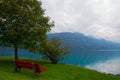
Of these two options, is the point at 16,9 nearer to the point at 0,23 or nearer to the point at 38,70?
the point at 0,23

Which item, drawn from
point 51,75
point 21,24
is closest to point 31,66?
point 51,75

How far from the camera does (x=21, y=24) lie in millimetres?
35969

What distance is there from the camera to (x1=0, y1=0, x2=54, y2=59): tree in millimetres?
35812

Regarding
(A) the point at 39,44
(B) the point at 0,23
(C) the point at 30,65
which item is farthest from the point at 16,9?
(C) the point at 30,65

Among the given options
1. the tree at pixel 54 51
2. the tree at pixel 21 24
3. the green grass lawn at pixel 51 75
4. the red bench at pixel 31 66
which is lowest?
the green grass lawn at pixel 51 75

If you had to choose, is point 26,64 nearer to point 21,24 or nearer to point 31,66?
point 31,66

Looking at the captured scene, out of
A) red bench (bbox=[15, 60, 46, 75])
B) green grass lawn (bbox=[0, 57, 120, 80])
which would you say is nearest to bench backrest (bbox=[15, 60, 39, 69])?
red bench (bbox=[15, 60, 46, 75])

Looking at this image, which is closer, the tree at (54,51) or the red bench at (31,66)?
the red bench at (31,66)

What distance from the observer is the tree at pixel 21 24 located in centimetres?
3581

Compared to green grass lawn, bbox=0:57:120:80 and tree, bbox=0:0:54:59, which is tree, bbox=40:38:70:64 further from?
green grass lawn, bbox=0:57:120:80

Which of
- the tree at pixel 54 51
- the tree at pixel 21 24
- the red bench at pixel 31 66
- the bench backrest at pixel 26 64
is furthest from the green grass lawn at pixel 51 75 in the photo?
the tree at pixel 54 51

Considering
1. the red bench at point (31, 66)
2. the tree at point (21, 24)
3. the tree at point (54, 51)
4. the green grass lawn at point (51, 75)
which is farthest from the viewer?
the tree at point (54, 51)

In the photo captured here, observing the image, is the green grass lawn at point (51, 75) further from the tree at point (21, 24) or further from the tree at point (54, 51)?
the tree at point (54, 51)

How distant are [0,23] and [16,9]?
10.6 feet
